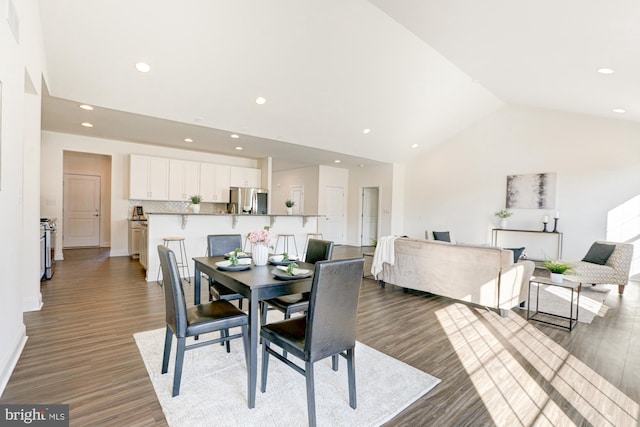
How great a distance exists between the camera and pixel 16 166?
8.36 feet

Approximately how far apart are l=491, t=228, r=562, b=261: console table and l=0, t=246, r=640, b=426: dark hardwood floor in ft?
8.83

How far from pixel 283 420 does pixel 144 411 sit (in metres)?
0.84

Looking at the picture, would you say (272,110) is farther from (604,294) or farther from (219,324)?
(604,294)

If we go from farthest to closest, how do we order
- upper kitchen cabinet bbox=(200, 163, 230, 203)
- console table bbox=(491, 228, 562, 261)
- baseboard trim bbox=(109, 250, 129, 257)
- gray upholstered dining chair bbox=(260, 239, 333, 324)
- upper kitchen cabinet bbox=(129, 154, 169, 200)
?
upper kitchen cabinet bbox=(200, 163, 230, 203)
baseboard trim bbox=(109, 250, 129, 257)
upper kitchen cabinet bbox=(129, 154, 169, 200)
console table bbox=(491, 228, 562, 261)
gray upholstered dining chair bbox=(260, 239, 333, 324)

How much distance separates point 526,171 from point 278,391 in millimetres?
7586

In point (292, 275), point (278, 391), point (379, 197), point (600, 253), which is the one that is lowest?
point (278, 391)

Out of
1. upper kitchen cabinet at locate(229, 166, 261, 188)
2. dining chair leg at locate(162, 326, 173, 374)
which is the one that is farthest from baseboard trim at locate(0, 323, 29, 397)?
upper kitchen cabinet at locate(229, 166, 261, 188)

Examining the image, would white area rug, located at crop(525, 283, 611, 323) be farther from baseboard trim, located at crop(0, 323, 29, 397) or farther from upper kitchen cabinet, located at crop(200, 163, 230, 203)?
upper kitchen cabinet, located at crop(200, 163, 230, 203)

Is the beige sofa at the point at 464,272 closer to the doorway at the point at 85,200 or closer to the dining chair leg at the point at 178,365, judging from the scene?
the dining chair leg at the point at 178,365

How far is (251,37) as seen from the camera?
4.09 metres

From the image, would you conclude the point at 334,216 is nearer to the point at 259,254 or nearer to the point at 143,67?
the point at 143,67

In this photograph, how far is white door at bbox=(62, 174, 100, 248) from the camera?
8.49 m

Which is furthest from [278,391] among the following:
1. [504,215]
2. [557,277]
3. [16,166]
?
[504,215]

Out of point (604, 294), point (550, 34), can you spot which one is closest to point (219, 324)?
point (550, 34)
